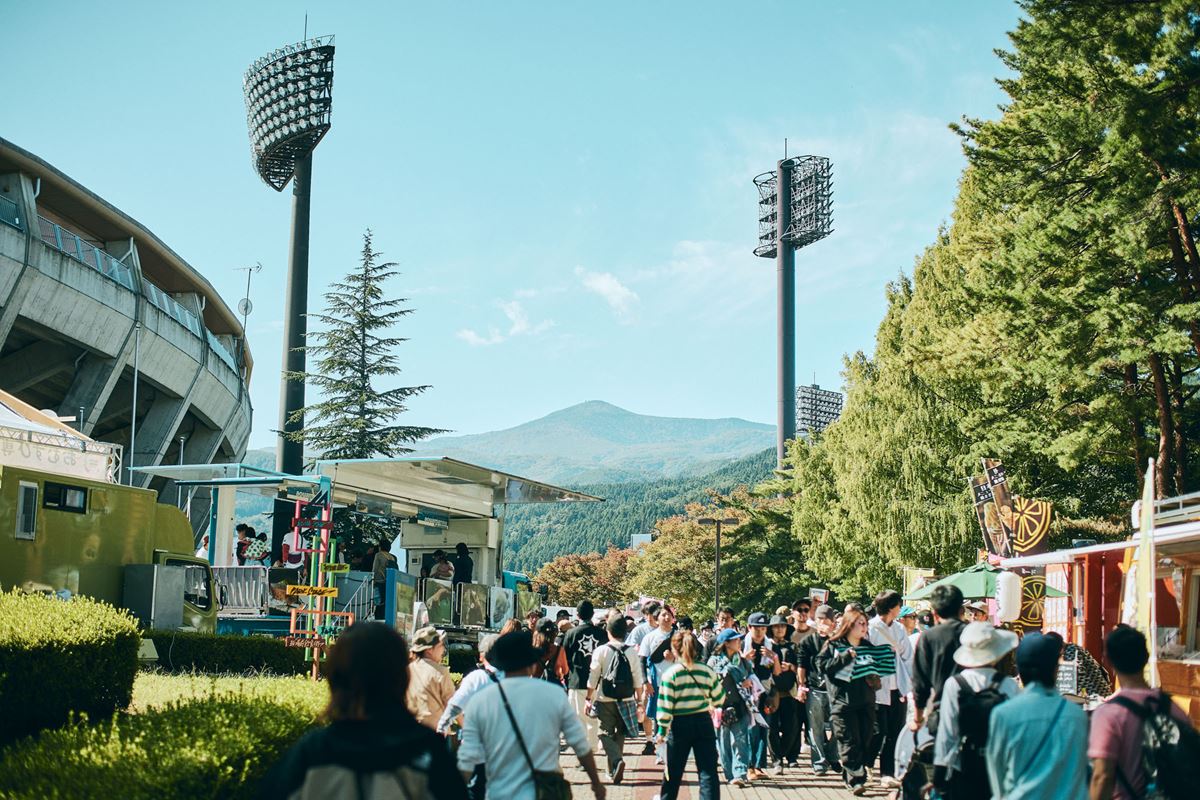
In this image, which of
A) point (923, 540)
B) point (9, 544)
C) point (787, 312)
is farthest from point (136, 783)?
point (787, 312)

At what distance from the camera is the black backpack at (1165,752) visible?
17.5 ft

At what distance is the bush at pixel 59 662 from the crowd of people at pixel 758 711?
Result: 2244 millimetres

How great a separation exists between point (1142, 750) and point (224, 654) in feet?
42.8

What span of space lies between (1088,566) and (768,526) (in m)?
36.7

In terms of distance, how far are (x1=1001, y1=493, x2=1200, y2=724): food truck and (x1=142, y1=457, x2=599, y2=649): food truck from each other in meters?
9.32

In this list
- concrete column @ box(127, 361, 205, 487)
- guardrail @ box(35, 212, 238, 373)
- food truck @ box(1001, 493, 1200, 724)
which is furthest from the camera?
concrete column @ box(127, 361, 205, 487)

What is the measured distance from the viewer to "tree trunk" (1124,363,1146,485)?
2247cm

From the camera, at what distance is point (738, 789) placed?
38.4 feet

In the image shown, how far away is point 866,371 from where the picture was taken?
130ft

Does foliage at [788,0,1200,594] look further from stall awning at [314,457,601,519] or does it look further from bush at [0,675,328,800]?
bush at [0,675,328,800]

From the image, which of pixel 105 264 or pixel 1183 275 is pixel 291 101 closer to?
pixel 105 264

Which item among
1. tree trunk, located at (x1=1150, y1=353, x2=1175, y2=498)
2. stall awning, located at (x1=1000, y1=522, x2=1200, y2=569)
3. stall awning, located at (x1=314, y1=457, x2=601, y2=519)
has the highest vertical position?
tree trunk, located at (x1=1150, y1=353, x2=1175, y2=498)

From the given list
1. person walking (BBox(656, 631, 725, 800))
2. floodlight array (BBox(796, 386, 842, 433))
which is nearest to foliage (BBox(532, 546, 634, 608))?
floodlight array (BBox(796, 386, 842, 433))

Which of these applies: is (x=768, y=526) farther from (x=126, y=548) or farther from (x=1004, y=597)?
(x=126, y=548)
